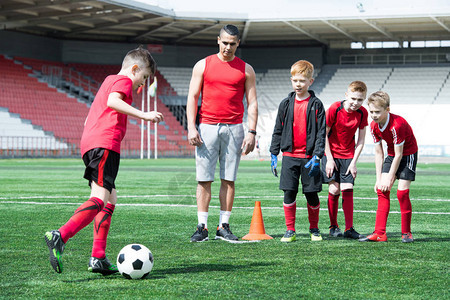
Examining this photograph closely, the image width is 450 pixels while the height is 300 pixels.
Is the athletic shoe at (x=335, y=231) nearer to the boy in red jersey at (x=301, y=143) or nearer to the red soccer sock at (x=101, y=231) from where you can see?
the boy in red jersey at (x=301, y=143)

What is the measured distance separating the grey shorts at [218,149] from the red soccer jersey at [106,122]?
1.74 meters

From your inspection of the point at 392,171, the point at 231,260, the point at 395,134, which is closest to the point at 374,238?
the point at 392,171

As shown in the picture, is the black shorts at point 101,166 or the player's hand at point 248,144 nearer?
the black shorts at point 101,166

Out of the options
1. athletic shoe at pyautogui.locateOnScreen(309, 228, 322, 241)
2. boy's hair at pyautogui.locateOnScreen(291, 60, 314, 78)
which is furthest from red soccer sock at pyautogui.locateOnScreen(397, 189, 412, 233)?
boy's hair at pyautogui.locateOnScreen(291, 60, 314, 78)

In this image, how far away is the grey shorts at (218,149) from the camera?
6266mm

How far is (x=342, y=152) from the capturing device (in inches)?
259

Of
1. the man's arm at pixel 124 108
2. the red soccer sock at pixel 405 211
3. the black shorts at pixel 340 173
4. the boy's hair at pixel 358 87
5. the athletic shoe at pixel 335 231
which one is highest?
the boy's hair at pixel 358 87

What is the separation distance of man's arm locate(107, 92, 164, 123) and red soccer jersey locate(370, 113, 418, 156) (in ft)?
8.76

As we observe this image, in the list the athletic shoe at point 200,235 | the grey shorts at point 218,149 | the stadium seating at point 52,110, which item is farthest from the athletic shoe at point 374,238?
the stadium seating at point 52,110

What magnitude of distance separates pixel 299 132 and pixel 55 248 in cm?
292

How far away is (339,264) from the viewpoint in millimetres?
4738

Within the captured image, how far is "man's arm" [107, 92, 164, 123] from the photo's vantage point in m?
4.22

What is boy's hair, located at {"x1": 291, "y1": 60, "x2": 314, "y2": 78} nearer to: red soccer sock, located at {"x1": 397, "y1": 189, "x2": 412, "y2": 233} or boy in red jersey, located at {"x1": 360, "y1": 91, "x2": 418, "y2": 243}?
boy in red jersey, located at {"x1": 360, "y1": 91, "x2": 418, "y2": 243}

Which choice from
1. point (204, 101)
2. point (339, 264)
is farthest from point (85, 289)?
point (204, 101)
